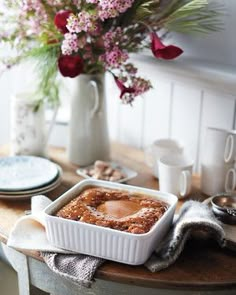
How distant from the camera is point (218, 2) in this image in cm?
127

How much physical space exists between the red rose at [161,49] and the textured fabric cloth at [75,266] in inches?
18.8

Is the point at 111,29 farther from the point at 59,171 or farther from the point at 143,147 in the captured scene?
the point at 143,147

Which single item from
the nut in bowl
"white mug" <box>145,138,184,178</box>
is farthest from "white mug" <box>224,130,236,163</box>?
the nut in bowl

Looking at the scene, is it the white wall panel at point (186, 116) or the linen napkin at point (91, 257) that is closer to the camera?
the linen napkin at point (91, 257)

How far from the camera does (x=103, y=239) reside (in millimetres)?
928

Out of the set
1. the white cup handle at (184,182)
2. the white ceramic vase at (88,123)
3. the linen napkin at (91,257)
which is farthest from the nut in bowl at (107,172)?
the linen napkin at (91,257)

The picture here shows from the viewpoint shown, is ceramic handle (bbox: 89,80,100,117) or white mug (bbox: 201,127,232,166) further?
ceramic handle (bbox: 89,80,100,117)

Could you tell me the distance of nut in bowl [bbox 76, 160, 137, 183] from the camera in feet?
4.26

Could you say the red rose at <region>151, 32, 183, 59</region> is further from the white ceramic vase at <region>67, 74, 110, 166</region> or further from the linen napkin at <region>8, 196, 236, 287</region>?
the linen napkin at <region>8, 196, 236, 287</region>

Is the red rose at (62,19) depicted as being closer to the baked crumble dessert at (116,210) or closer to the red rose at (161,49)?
the red rose at (161,49)

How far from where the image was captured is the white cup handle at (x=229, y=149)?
3.93 ft

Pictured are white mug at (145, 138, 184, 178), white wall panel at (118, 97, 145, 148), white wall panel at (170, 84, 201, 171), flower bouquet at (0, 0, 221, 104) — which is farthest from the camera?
white wall panel at (118, 97, 145, 148)

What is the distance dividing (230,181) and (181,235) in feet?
1.09

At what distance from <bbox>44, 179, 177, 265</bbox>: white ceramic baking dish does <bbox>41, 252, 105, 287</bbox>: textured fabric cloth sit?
0.04 feet
